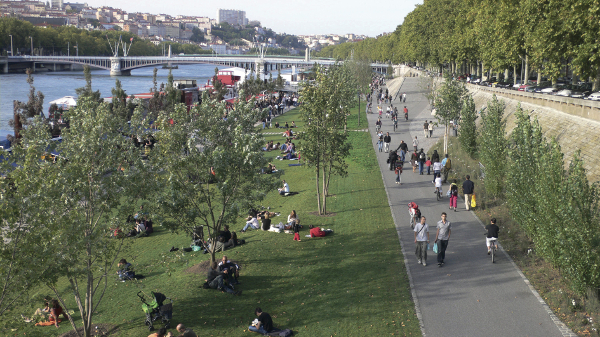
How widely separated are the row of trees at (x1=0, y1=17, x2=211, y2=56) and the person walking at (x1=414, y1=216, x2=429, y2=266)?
141413mm

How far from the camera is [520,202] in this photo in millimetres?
14203

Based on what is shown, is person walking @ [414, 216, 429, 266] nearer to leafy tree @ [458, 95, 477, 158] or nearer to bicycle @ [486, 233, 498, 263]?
bicycle @ [486, 233, 498, 263]

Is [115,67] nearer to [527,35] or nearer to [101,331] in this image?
[527,35]

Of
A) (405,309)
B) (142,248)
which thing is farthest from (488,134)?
(142,248)

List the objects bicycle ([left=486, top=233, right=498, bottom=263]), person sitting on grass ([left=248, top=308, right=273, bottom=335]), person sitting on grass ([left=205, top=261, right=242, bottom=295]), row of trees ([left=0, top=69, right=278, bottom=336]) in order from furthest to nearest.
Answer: bicycle ([left=486, top=233, right=498, bottom=263]), person sitting on grass ([left=205, top=261, right=242, bottom=295]), person sitting on grass ([left=248, top=308, right=273, bottom=335]), row of trees ([left=0, top=69, right=278, bottom=336])

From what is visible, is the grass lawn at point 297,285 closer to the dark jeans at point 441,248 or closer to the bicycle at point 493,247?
the dark jeans at point 441,248

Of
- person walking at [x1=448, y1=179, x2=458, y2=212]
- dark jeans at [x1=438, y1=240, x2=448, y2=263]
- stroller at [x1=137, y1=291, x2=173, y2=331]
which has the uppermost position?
person walking at [x1=448, y1=179, x2=458, y2=212]

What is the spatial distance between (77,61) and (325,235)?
13083cm

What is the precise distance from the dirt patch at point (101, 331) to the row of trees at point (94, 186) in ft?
1.61

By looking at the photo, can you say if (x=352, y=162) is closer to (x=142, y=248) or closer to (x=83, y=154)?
(x=142, y=248)

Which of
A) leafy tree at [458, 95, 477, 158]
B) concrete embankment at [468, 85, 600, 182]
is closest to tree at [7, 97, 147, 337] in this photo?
concrete embankment at [468, 85, 600, 182]

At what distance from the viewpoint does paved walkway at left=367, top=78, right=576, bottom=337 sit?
1100 centimetres

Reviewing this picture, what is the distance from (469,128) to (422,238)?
45.2 ft

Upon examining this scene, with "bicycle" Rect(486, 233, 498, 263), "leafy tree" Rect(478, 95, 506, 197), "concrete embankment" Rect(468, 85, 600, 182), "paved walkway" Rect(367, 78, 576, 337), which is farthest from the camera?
"leafy tree" Rect(478, 95, 506, 197)
